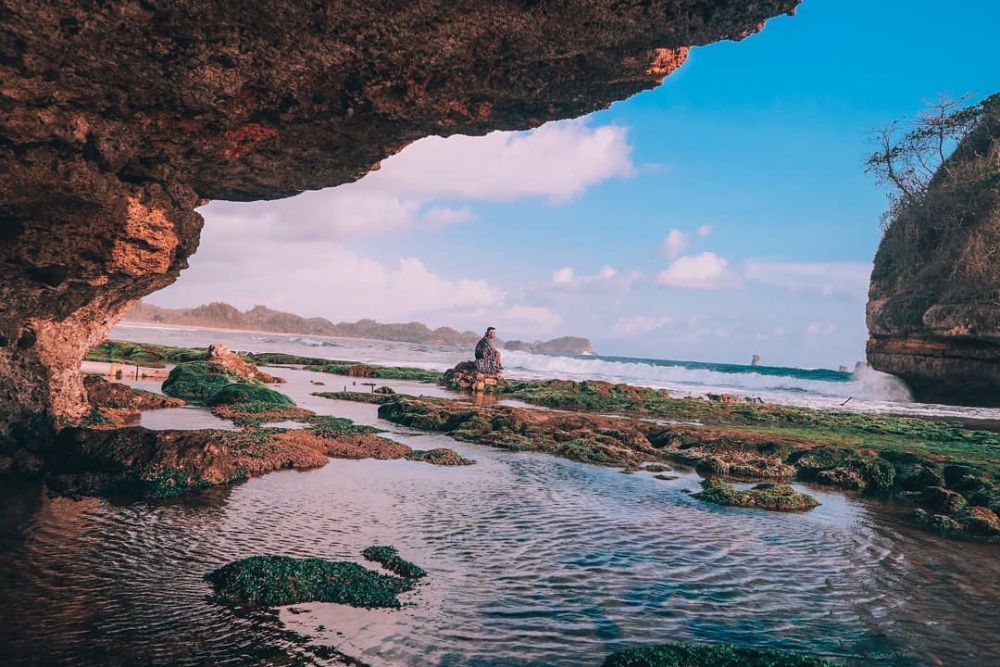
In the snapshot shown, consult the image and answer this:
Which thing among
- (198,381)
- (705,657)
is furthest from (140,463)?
(198,381)

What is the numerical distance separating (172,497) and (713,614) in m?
7.22

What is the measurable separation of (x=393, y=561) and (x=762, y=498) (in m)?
7.45

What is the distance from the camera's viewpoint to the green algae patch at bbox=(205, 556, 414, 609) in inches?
212

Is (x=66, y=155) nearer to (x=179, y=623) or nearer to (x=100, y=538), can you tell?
(x=100, y=538)

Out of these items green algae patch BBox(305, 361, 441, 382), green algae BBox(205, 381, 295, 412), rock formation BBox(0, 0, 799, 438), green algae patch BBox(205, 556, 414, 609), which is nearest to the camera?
green algae patch BBox(205, 556, 414, 609)

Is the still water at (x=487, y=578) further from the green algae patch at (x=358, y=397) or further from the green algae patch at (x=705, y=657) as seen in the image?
the green algae patch at (x=358, y=397)

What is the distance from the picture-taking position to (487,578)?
251 inches

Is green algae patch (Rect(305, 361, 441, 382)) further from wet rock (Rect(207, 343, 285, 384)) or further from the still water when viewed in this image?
the still water

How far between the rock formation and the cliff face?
30487mm

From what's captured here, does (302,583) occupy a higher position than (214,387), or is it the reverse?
(214,387)

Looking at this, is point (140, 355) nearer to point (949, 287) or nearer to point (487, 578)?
point (487, 578)

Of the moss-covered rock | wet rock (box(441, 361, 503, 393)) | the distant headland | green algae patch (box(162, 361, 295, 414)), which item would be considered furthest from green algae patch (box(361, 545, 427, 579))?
the distant headland

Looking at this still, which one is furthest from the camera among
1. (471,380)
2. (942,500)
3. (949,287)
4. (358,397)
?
(471,380)

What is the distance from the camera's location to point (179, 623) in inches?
189
